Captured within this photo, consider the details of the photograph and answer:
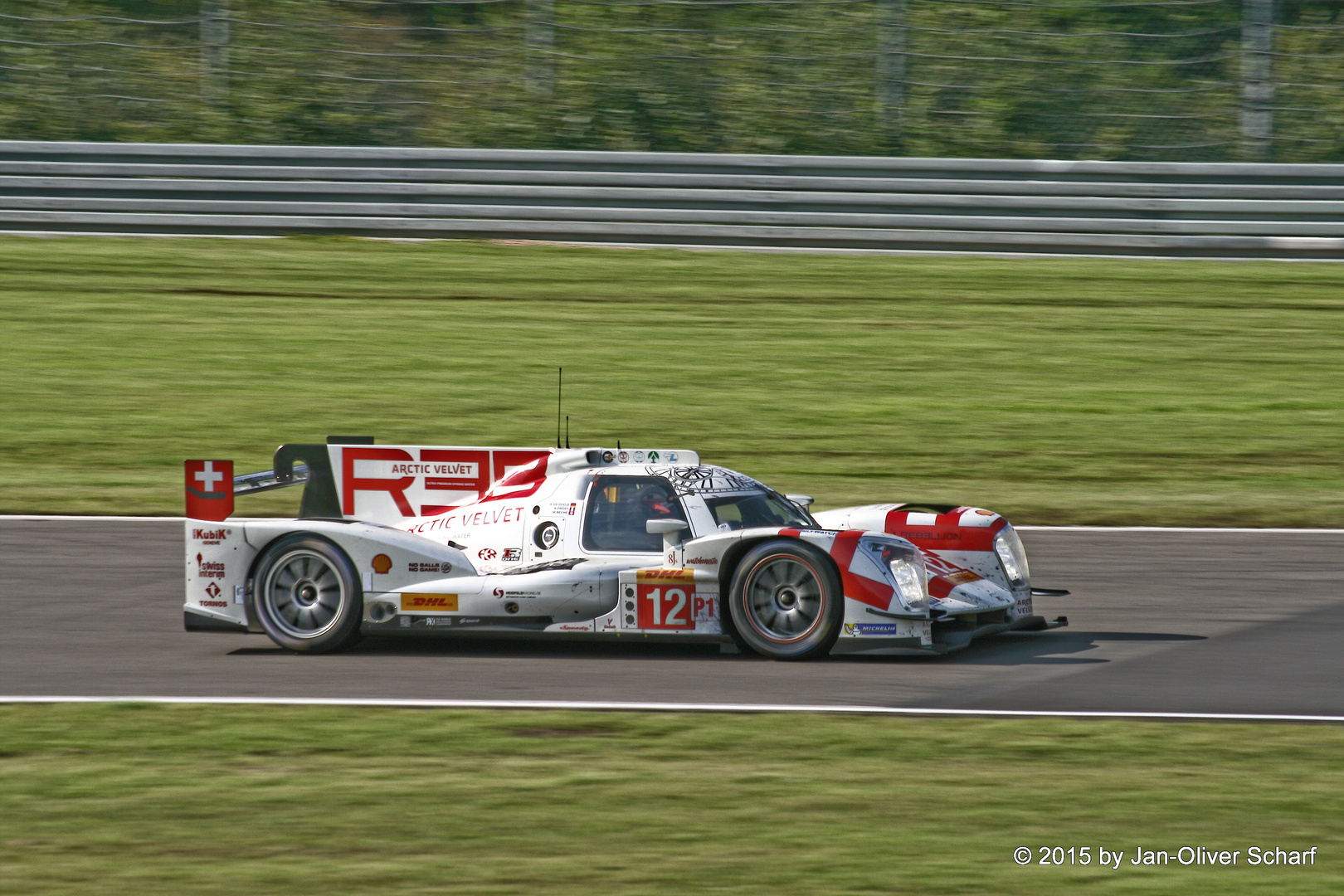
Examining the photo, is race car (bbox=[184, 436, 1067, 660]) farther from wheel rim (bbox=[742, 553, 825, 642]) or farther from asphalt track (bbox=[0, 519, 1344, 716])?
asphalt track (bbox=[0, 519, 1344, 716])

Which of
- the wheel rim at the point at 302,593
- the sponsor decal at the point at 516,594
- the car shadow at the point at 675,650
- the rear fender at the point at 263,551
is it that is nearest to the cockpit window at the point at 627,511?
the sponsor decal at the point at 516,594

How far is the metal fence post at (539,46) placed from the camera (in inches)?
899

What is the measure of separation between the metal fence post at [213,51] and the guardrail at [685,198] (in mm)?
3080

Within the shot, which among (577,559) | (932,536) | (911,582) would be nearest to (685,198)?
(932,536)

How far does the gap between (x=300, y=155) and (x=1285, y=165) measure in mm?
11052

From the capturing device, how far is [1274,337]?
18.3 m

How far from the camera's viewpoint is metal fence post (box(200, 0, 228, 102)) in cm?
2286

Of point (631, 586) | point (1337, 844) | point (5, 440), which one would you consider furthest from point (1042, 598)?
point (5, 440)

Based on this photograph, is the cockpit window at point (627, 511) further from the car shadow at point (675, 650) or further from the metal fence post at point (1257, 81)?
the metal fence post at point (1257, 81)

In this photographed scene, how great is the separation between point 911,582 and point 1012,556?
1.28m

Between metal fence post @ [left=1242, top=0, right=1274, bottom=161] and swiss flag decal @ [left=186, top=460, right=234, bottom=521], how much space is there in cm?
1518

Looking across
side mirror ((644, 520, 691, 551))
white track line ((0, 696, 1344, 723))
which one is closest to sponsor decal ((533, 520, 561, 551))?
side mirror ((644, 520, 691, 551))

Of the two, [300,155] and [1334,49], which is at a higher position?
[1334,49]

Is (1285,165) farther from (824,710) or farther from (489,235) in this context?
(824,710)
